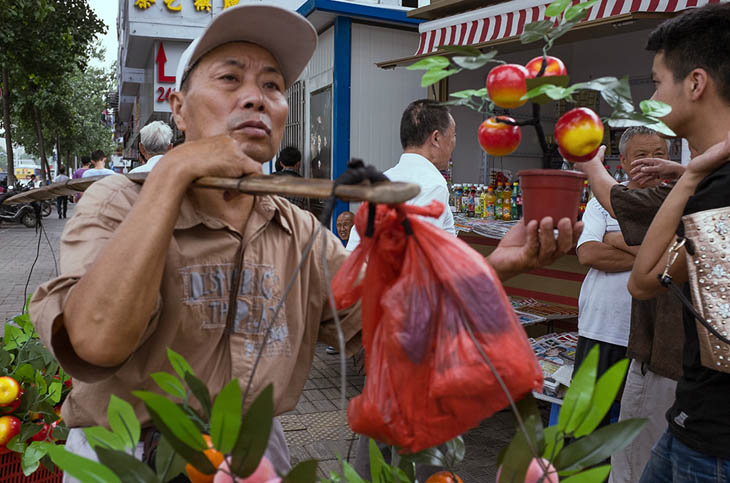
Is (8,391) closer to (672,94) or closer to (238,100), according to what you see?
(238,100)

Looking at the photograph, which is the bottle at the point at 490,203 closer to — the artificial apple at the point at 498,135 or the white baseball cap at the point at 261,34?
the white baseball cap at the point at 261,34

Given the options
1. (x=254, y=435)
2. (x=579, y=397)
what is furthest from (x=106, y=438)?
(x=579, y=397)

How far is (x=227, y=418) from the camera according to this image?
85 centimetres

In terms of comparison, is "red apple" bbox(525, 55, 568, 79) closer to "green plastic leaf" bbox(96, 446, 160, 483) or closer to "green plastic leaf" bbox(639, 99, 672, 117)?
"green plastic leaf" bbox(639, 99, 672, 117)

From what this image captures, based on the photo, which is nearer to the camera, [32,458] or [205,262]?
[205,262]

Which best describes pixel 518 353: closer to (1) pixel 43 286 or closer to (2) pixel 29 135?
(1) pixel 43 286

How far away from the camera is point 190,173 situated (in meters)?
1.12

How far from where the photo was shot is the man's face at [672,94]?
1762 mm

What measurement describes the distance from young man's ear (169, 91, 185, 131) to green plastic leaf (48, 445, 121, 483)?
995mm

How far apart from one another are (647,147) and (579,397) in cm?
246

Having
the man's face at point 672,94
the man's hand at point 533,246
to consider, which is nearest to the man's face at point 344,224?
the man's face at point 672,94

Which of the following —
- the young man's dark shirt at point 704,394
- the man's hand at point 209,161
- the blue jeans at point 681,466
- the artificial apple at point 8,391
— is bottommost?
the artificial apple at point 8,391

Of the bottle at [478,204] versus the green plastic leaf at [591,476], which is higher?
the bottle at [478,204]

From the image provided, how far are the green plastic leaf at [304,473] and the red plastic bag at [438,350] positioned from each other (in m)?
0.11
